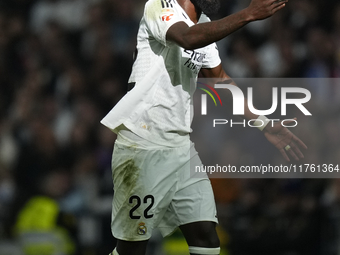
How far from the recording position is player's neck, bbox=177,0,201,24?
3113 mm

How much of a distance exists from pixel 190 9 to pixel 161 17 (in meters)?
0.34

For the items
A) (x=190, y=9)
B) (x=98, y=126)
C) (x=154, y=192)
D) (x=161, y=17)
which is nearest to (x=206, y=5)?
(x=190, y=9)

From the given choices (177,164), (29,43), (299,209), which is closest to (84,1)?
(29,43)

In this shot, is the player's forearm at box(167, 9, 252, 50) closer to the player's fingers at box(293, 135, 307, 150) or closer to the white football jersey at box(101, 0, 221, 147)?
the white football jersey at box(101, 0, 221, 147)

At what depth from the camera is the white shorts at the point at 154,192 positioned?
3.14 meters

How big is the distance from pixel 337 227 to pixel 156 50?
2.81m

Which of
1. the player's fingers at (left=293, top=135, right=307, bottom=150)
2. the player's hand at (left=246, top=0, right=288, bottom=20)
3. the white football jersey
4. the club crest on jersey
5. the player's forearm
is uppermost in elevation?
the player's hand at (left=246, top=0, right=288, bottom=20)

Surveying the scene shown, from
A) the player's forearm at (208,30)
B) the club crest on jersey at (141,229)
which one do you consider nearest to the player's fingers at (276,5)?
the player's forearm at (208,30)

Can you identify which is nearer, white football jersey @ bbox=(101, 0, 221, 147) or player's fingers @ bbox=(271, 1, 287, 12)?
player's fingers @ bbox=(271, 1, 287, 12)

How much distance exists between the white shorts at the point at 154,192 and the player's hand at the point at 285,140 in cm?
60

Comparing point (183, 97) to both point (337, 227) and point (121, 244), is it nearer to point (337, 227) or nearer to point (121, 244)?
point (121, 244)

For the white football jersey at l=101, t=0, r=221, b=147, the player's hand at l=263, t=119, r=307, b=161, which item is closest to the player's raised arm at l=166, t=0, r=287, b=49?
the white football jersey at l=101, t=0, r=221, b=147

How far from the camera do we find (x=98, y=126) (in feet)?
19.7

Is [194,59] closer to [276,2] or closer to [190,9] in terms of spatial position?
[190,9]
